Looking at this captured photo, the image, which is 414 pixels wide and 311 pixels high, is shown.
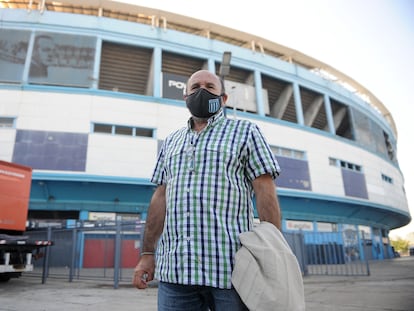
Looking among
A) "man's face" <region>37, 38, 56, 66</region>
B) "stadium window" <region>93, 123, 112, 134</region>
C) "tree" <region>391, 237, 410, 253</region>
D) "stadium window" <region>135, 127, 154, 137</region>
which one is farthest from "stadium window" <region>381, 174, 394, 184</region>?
"tree" <region>391, 237, 410, 253</region>

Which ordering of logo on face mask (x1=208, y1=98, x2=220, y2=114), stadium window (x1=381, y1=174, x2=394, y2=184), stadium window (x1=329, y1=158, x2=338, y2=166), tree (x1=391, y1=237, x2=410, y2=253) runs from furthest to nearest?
1. tree (x1=391, y1=237, x2=410, y2=253)
2. stadium window (x1=381, y1=174, x2=394, y2=184)
3. stadium window (x1=329, y1=158, x2=338, y2=166)
4. logo on face mask (x1=208, y1=98, x2=220, y2=114)

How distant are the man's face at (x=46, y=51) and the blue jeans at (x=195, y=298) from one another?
20.3m

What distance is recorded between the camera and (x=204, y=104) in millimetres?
1863

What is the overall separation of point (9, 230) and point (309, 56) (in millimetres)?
26606

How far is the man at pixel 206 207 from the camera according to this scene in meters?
1.47

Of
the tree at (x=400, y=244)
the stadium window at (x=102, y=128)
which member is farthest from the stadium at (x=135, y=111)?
the tree at (x=400, y=244)

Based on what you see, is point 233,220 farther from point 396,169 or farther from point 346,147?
point 396,169

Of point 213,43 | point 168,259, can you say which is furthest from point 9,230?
point 213,43

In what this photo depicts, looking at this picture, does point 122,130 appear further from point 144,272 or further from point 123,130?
point 144,272

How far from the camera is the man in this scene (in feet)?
4.82

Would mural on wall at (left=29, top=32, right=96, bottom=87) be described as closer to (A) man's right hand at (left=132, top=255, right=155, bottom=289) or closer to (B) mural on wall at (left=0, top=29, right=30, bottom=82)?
(B) mural on wall at (left=0, top=29, right=30, bottom=82)

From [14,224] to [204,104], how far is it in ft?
28.8

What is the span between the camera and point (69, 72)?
1862 cm

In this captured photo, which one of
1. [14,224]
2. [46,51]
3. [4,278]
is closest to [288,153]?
[46,51]
